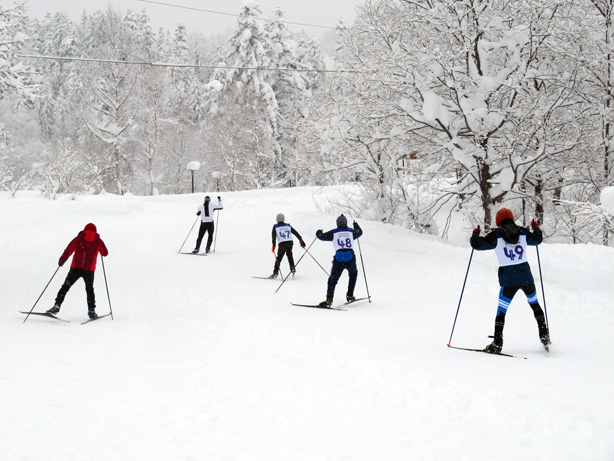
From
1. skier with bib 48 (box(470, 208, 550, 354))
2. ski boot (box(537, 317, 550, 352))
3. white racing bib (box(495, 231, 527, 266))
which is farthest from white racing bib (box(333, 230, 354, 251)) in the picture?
ski boot (box(537, 317, 550, 352))

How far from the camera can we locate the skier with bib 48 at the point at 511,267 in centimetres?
625

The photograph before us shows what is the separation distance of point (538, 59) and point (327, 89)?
21.9 feet

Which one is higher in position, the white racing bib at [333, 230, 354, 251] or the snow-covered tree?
the snow-covered tree

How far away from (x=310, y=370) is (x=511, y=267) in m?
2.87

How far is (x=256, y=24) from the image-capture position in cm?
3597

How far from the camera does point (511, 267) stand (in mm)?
6379

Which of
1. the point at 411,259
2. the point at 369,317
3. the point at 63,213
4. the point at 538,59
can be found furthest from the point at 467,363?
the point at 63,213

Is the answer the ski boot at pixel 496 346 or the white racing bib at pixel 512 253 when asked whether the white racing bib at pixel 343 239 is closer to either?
the white racing bib at pixel 512 253

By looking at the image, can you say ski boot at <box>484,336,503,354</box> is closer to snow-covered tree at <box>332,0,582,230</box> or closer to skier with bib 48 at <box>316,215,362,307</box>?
skier with bib 48 at <box>316,215,362,307</box>

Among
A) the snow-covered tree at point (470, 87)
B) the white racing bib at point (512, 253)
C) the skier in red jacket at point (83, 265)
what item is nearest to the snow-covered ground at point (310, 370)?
the skier in red jacket at point (83, 265)

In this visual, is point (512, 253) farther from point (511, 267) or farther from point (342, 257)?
point (342, 257)

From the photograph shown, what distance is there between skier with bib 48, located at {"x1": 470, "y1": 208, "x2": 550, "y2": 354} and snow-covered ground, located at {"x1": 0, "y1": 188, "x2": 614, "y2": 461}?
13.7 inches

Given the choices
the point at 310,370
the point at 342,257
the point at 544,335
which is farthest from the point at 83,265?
the point at 544,335

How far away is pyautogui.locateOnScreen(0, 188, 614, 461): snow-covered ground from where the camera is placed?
4.02 m
